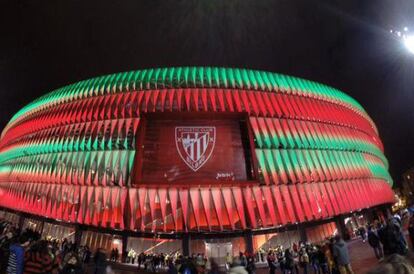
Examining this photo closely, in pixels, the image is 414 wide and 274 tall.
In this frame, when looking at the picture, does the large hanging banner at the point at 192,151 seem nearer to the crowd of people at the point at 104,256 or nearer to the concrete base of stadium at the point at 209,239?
the concrete base of stadium at the point at 209,239

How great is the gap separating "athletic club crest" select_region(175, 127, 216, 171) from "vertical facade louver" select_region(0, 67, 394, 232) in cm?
157

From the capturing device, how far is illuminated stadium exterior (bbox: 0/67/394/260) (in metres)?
22.4

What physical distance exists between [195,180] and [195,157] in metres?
1.88

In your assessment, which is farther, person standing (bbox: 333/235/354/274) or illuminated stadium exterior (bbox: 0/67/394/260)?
illuminated stadium exterior (bbox: 0/67/394/260)

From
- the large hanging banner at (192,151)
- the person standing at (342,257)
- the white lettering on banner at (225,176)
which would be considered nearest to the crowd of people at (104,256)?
the person standing at (342,257)

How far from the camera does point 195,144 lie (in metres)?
22.8

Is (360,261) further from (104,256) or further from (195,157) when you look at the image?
(195,157)

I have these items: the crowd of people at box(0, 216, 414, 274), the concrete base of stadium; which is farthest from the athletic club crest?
the crowd of people at box(0, 216, 414, 274)

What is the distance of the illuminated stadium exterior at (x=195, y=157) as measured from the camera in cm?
2244

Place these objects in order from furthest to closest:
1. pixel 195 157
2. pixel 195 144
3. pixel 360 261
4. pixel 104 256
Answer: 1. pixel 195 144
2. pixel 195 157
3. pixel 360 261
4. pixel 104 256

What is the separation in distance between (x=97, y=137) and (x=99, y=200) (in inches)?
243

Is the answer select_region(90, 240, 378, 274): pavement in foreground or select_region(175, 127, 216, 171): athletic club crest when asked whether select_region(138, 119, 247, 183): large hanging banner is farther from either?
select_region(90, 240, 378, 274): pavement in foreground

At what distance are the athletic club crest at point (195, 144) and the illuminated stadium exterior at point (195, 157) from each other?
88mm

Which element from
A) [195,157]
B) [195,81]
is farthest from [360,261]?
[195,81]
